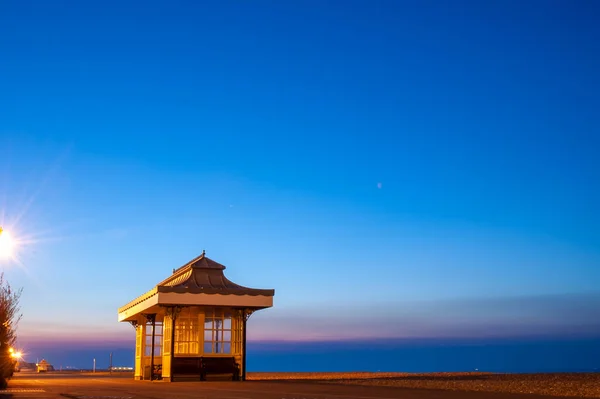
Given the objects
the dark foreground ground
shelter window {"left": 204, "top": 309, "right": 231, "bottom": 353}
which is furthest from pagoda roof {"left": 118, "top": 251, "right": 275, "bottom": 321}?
the dark foreground ground

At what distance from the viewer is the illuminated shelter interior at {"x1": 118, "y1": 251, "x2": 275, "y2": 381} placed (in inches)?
1469

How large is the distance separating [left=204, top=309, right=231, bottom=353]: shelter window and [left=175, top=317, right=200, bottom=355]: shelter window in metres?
1.43

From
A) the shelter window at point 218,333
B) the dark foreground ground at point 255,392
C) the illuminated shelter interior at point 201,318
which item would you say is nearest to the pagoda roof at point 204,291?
the illuminated shelter interior at point 201,318

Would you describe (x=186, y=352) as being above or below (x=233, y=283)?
below

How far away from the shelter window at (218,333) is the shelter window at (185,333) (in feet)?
4.68

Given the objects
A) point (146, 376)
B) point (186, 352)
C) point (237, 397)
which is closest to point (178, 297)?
point (186, 352)

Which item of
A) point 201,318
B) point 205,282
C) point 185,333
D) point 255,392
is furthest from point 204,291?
point 255,392

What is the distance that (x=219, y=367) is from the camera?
1518 inches

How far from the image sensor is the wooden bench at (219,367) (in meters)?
38.2

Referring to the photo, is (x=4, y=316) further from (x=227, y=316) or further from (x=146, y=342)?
(x=146, y=342)

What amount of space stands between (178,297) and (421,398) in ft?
64.5

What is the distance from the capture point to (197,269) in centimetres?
3959

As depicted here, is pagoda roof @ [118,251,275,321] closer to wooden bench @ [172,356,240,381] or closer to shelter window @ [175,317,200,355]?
shelter window @ [175,317,200,355]

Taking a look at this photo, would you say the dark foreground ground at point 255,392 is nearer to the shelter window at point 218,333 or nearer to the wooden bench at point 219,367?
the wooden bench at point 219,367
